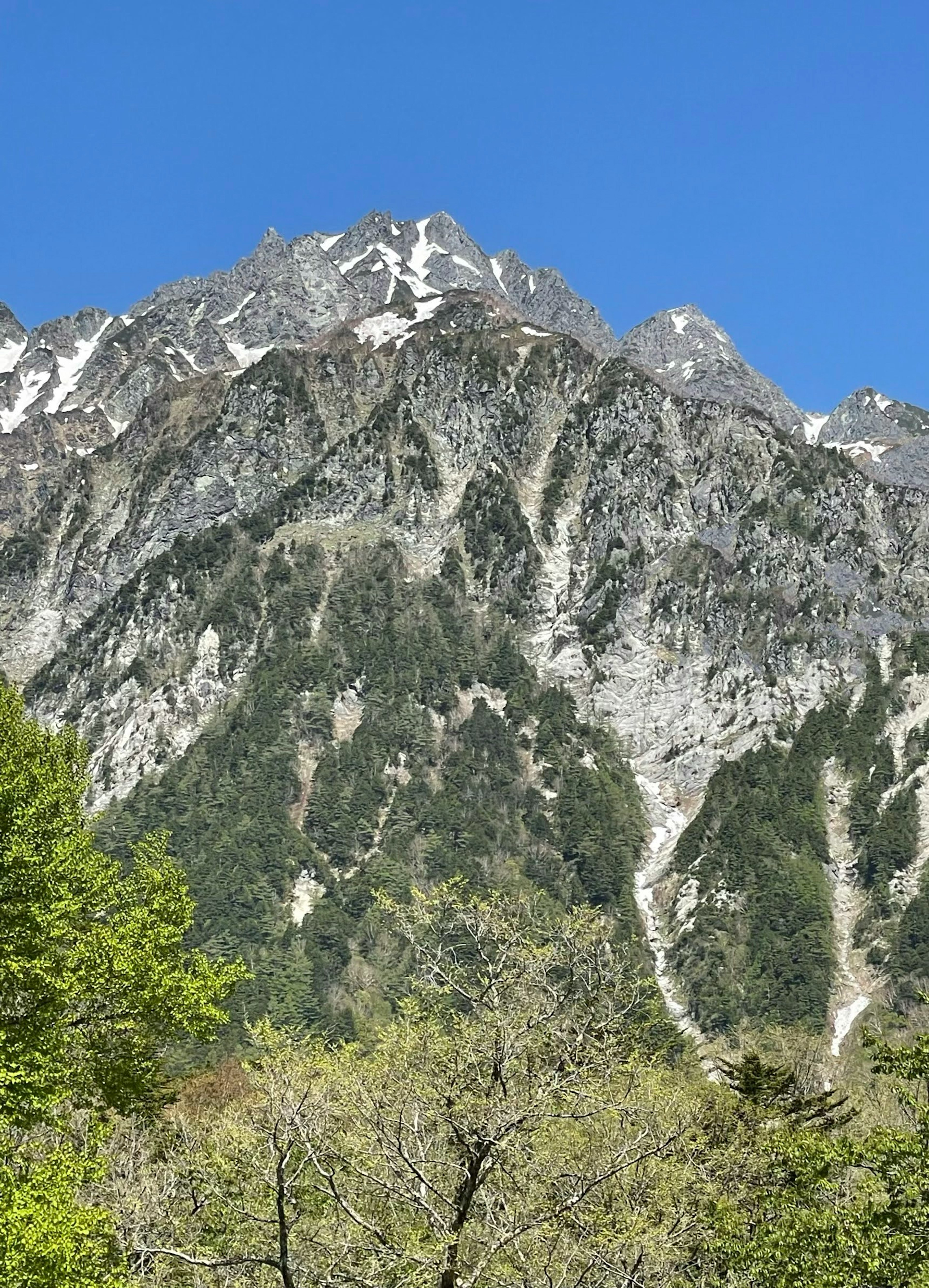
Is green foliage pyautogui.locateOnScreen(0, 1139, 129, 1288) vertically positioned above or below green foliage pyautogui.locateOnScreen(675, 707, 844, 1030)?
below

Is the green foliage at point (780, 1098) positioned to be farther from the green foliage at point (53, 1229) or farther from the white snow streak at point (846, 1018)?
the white snow streak at point (846, 1018)

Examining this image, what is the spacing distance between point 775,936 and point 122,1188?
16982 centimetres

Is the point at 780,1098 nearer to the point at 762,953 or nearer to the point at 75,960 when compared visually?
the point at 75,960

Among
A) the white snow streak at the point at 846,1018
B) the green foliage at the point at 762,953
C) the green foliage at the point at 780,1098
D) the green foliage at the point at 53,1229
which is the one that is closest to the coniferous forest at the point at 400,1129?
the green foliage at the point at 53,1229

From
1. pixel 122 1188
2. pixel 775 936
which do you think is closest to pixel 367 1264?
pixel 122 1188

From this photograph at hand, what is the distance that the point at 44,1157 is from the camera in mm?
26969

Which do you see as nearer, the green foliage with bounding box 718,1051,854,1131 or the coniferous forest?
the coniferous forest

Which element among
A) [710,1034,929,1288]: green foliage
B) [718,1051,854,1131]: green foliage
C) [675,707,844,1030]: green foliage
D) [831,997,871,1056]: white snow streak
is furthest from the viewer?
[675,707,844,1030]: green foliage

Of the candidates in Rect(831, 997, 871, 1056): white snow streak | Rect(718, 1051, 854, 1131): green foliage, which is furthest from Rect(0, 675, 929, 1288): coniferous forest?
Rect(831, 997, 871, 1056): white snow streak

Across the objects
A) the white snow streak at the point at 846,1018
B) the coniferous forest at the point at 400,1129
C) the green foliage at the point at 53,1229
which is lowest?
the green foliage at the point at 53,1229

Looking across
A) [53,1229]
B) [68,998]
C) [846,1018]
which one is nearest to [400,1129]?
[53,1229]

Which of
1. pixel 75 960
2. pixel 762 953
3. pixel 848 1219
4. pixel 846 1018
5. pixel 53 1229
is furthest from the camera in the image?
pixel 762 953

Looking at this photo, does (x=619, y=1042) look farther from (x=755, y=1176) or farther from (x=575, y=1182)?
(x=755, y=1176)

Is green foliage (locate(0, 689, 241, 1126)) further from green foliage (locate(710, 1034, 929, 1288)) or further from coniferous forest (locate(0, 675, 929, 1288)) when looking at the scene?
green foliage (locate(710, 1034, 929, 1288))
